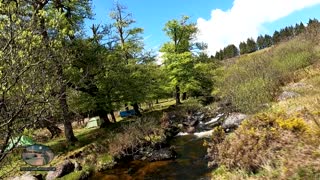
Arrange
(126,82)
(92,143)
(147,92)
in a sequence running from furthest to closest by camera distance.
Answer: (147,92)
(126,82)
(92,143)

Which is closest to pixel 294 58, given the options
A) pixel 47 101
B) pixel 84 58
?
pixel 84 58

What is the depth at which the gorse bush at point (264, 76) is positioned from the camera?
21672 millimetres

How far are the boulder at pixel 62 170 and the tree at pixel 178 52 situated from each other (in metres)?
24.4

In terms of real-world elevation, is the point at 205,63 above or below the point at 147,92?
above

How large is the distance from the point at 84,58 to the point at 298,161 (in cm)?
2023

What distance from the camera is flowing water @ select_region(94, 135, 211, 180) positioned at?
17106 mm

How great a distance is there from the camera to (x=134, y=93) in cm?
2861

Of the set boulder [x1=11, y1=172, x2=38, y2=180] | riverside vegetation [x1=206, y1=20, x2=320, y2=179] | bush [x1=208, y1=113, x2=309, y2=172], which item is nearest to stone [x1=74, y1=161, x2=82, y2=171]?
boulder [x1=11, y1=172, x2=38, y2=180]

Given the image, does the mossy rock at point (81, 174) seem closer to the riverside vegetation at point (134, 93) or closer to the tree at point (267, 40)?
the riverside vegetation at point (134, 93)

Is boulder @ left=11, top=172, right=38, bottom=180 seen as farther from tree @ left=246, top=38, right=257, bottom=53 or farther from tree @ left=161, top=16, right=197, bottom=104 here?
tree @ left=246, top=38, right=257, bottom=53

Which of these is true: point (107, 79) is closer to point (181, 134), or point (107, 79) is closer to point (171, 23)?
point (181, 134)

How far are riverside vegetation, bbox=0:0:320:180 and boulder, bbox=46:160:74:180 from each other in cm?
13

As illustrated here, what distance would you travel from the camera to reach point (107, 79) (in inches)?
1049

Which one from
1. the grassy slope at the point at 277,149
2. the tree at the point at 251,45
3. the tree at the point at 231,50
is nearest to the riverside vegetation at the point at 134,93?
the grassy slope at the point at 277,149
